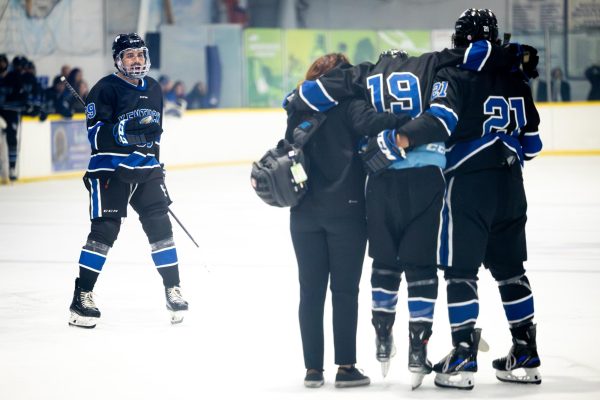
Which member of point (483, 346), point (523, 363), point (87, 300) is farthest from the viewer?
point (87, 300)

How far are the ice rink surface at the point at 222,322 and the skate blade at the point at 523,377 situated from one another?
0.11 feet

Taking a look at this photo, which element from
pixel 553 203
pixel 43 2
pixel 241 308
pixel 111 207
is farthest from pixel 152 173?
pixel 43 2

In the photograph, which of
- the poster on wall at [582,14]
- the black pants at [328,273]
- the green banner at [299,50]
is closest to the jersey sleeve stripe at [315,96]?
the black pants at [328,273]

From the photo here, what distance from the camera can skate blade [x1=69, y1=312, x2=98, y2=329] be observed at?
5578mm

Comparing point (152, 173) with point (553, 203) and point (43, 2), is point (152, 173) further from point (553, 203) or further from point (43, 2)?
point (43, 2)

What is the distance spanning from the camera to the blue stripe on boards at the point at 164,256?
5.73 metres

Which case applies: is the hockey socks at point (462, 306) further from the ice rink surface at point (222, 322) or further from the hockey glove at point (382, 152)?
the hockey glove at point (382, 152)

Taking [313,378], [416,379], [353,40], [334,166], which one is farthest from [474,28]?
[353,40]

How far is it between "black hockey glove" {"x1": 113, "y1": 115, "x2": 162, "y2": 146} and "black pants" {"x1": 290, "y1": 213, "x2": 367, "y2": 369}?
1.44 m

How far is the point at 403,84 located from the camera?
4.18m

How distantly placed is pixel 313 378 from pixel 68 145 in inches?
412

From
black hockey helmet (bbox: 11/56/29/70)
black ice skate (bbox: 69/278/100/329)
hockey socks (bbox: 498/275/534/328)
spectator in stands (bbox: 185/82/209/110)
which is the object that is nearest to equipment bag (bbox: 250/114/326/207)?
hockey socks (bbox: 498/275/534/328)

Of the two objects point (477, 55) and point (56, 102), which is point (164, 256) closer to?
point (477, 55)

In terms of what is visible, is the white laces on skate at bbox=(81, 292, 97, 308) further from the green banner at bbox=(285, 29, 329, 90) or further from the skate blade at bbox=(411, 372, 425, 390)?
the green banner at bbox=(285, 29, 329, 90)
